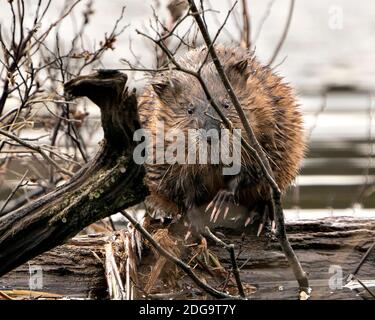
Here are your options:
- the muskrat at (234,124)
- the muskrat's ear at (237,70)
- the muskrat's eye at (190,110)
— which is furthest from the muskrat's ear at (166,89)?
the muskrat's ear at (237,70)

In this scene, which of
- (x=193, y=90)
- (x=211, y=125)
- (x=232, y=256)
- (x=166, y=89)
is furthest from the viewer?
(x=166, y=89)

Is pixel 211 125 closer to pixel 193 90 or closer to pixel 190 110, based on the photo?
pixel 190 110

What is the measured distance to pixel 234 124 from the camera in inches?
265

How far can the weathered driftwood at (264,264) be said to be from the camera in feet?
21.5

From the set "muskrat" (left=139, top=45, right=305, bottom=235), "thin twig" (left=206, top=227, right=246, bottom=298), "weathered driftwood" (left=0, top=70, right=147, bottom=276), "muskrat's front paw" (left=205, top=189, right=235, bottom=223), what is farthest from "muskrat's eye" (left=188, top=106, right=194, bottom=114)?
"weathered driftwood" (left=0, top=70, right=147, bottom=276)

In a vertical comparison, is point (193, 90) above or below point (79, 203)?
above

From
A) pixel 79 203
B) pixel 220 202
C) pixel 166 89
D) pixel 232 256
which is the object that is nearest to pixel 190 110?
pixel 166 89

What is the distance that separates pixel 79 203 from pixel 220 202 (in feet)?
6.00

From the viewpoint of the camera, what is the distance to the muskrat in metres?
6.88

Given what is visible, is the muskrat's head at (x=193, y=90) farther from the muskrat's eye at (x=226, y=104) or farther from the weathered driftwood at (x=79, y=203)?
the weathered driftwood at (x=79, y=203)

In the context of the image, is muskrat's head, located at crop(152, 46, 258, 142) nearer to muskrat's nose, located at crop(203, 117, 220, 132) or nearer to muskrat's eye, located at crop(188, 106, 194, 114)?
muskrat's eye, located at crop(188, 106, 194, 114)

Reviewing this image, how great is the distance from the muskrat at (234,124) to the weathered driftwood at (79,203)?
5.11 ft
